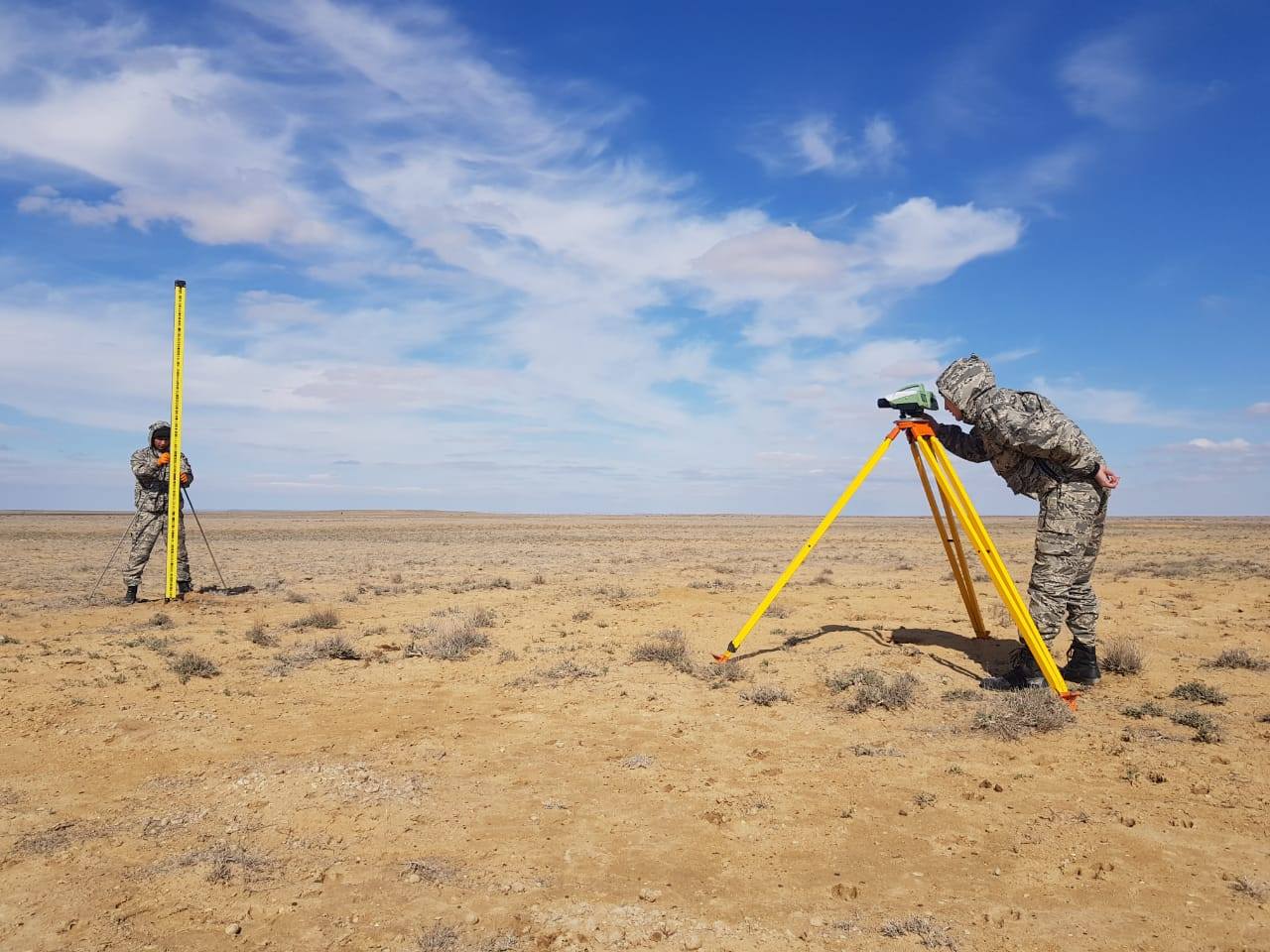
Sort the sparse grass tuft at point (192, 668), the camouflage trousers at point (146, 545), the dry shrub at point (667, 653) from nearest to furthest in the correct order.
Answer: the sparse grass tuft at point (192, 668) → the dry shrub at point (667, 653) → the camouflage trousers at point (146, 545)

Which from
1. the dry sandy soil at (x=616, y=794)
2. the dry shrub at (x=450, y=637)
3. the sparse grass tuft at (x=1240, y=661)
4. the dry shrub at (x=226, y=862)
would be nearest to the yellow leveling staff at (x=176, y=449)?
Answer: the dry sandy soil at (x=616, y=794)

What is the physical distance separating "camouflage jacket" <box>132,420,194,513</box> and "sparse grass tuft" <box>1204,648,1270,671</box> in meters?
15.4

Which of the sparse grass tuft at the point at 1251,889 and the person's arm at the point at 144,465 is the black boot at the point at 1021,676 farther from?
the person's arm at the point at 144,465

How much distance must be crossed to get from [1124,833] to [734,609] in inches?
319

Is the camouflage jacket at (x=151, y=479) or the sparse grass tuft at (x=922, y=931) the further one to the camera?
the camouflage jacket at (x=151, y=479)

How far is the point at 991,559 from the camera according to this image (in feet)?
23.3

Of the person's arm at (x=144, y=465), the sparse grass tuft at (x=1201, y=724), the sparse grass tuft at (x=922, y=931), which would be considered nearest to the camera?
the sparse grass tuft at (x=922, y=931)

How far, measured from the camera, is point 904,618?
11.4m

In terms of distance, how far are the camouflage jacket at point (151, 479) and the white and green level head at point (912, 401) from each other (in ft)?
39.8

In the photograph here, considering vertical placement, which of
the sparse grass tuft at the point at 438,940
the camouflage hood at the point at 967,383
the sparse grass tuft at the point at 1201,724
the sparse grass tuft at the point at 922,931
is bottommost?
the sparse grass tuft at the point at 438,940

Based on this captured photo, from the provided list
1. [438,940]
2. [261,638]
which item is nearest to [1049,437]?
[438,940]

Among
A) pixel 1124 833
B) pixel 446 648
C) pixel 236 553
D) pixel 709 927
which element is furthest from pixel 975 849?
pixel 236 553

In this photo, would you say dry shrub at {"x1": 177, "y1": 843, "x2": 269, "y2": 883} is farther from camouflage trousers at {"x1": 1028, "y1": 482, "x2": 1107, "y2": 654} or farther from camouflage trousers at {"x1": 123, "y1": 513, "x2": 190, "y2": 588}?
camouflage trousers at {"x1": 123, "y1": 513, "x2": 190, "y2": 588}

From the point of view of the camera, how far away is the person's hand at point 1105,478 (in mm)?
7129
